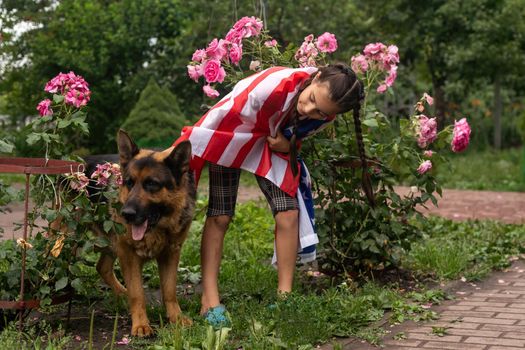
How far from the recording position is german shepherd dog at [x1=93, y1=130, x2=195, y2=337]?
4.39 m

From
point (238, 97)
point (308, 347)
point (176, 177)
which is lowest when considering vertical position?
point (308, 347)

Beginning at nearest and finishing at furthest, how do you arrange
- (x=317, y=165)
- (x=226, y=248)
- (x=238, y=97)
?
(x=238, y=97) < (x=317, y=165) < (x=226, y=248)

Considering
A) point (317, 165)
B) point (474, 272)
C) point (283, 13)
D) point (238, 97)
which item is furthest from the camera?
point (283, 13)

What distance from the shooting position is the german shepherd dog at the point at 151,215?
439 centimetres

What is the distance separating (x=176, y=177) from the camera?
4535 millimetres

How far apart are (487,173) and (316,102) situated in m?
11.2

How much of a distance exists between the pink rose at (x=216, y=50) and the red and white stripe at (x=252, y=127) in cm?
57

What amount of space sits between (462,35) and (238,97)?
569 inches

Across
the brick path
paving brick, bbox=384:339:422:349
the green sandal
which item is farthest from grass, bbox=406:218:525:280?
the green sandal

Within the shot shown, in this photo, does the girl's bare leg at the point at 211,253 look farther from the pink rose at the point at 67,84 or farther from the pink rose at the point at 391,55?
the pink rose at the point at 391,55

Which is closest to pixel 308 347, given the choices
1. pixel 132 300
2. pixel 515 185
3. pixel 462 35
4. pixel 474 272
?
pixel 132 300

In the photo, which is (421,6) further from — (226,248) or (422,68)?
(226,248)

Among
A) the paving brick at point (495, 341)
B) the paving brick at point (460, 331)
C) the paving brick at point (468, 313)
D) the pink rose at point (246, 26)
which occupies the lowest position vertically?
the paving brick at point (495, 341)

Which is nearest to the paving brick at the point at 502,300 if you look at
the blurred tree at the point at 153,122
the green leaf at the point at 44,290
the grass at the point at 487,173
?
the green leaf at the point at 44,290
